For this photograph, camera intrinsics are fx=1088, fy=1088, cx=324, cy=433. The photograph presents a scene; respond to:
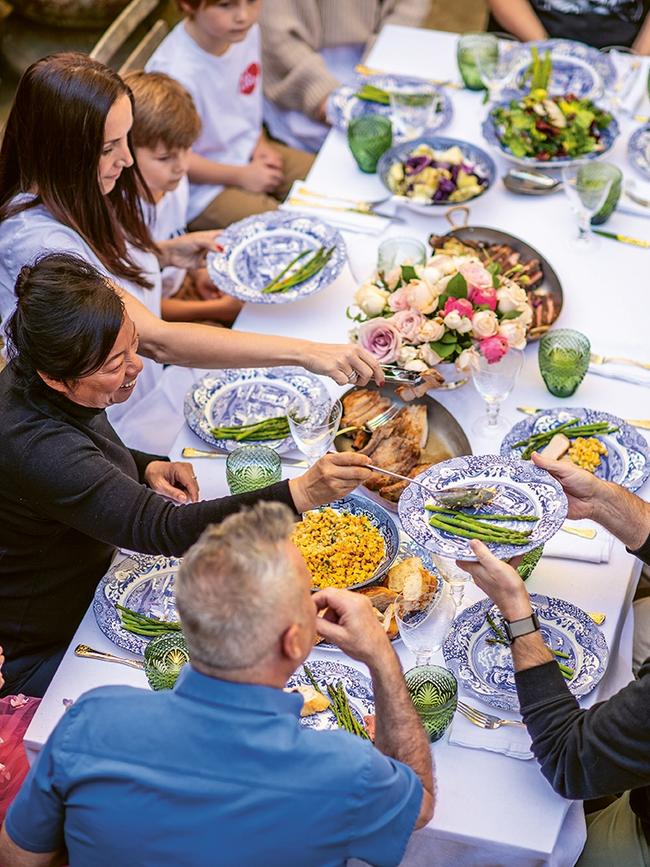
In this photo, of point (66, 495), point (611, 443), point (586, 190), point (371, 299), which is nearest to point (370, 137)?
point (586, 190)

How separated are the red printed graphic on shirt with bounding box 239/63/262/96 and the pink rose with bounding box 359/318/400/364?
6.02 feet

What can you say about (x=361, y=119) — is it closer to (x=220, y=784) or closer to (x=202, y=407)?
(x=202, y=407)

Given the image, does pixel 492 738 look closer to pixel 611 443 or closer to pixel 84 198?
pixel 611 443

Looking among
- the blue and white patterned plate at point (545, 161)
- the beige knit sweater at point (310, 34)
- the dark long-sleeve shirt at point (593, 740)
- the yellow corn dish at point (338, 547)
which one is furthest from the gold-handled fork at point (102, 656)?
the beige knit sweater at point (310, 34)

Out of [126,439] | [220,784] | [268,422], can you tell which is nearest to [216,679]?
[220,784]

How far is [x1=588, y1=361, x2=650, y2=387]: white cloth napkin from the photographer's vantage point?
2.69 m

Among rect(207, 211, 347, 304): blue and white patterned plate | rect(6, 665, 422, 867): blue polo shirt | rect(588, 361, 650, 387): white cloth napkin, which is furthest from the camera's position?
rect(207, 211, 347, 304): blue and white patterned plate

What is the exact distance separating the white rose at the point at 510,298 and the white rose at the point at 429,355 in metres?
0.20

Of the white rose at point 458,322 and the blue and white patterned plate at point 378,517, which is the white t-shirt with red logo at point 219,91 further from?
the blue and white patterned plate at point 378,517

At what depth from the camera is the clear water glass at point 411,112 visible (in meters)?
3.43

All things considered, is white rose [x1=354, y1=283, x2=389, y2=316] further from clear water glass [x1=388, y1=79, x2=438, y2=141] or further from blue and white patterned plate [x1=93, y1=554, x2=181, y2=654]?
clear water glass [x1=388, y1=79, x2=438, y2=141]

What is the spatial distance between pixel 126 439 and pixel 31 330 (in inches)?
35.4

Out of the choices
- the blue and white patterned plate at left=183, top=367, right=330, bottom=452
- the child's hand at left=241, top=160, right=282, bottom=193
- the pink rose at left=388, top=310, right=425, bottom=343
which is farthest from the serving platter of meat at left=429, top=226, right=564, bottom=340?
the child's hand at left=241, top=160, right=282, bottom=193

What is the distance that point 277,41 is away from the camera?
4.27 meters
